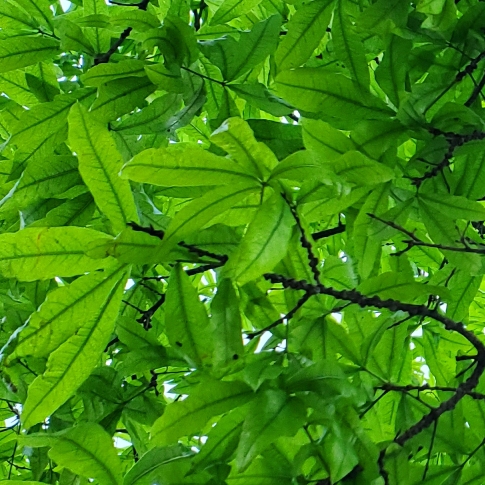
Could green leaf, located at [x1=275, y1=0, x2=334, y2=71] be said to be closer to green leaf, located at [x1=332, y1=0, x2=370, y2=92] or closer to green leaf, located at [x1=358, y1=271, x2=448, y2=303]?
green leaf, located at [x1=332, y1=0, x2=370, y2=92]

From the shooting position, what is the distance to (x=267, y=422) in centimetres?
62

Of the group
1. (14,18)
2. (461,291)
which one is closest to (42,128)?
(14,18)

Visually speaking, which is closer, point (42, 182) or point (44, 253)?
point (44, 253)

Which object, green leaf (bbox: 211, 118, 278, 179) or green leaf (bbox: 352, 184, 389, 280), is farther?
green leaf (bbox: 352, 184, 389, 280)

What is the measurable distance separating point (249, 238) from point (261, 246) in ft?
0.04

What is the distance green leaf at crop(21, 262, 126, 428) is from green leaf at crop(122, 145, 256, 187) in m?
Answer: 0.12

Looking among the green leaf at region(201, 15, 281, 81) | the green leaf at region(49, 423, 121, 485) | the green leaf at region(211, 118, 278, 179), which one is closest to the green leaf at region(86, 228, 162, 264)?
the green leaf at region(211, 118, 278, 179)

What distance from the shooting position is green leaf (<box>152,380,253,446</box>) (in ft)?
2.12

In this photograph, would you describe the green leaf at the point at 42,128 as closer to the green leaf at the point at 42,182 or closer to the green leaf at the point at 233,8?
the green leaf at the point at 42,182

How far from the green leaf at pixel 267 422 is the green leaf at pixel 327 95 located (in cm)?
31

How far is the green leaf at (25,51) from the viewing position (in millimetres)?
886

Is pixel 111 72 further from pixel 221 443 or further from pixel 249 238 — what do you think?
pixel 221 443

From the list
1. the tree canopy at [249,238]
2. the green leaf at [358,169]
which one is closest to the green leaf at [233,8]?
the tree canopy at [249,238]

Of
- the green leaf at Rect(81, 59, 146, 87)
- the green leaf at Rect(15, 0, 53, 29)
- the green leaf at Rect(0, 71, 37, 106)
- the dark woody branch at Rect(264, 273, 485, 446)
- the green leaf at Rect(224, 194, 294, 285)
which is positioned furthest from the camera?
the green leaf at Rect(0, 71, 37, 106)
